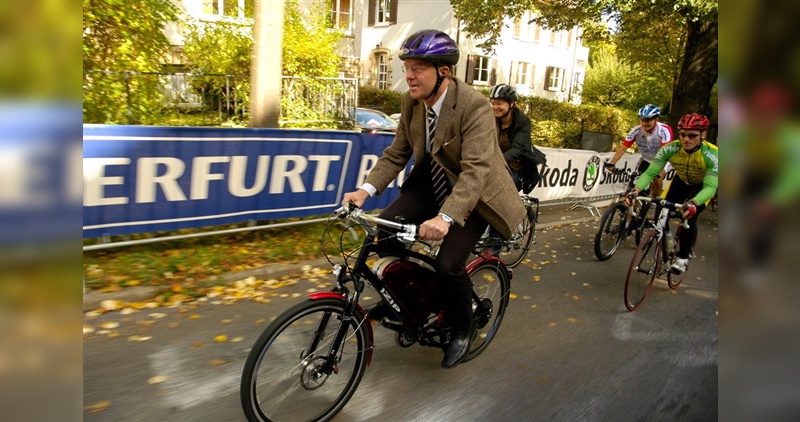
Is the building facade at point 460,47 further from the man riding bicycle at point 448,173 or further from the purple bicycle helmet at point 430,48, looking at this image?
the purple bicycle helmet at point 430,48

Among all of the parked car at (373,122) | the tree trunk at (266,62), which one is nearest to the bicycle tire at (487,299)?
the tree trunk at (266,62)

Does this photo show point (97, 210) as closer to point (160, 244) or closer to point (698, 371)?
point (160, 244)

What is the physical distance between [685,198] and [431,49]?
4.42m

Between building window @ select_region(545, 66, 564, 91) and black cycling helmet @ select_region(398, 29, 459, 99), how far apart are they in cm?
3799

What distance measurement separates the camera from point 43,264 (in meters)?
0.67

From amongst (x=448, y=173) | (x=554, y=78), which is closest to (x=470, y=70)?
(x=554, y=78)

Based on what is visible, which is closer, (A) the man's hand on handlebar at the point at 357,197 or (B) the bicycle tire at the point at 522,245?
(A) the man's hand on handlebar at the point at 357,197

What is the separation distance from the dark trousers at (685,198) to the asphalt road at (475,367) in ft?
2.18

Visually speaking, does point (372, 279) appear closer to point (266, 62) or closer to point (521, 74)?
point (266, 62)

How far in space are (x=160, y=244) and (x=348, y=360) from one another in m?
3.72

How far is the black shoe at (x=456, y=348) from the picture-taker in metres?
3.82

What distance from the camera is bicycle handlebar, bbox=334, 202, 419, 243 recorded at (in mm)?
2887

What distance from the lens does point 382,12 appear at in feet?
111

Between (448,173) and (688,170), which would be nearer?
(448,173)
